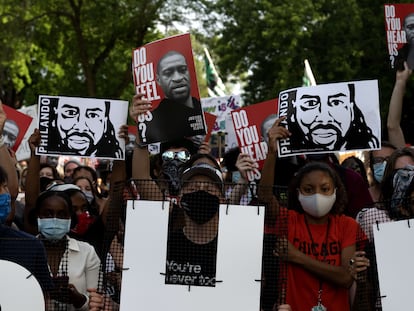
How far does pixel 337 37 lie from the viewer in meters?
31.4

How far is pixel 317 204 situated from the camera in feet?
19.3

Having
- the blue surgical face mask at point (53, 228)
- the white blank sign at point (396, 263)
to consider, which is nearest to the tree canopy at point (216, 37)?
the blue surgical face mask at point (53, 228)

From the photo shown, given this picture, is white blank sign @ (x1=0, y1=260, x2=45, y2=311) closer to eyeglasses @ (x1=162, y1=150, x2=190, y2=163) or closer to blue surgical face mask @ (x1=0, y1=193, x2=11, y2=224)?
blue surgical face mask @ (x1=0, y1=193, x2=11, y2=224)

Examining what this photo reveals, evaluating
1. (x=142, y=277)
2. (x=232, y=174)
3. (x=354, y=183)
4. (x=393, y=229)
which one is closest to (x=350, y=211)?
(x=354, y=183)

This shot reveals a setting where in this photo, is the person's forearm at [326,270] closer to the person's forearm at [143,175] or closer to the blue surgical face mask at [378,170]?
the person's forearm at [143,175]

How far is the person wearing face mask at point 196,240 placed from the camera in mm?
5406

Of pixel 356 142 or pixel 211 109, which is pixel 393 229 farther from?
pixel 211 109

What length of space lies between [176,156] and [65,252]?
1.99 m

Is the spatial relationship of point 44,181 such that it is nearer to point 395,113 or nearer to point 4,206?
point 395,113

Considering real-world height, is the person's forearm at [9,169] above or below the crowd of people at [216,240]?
above

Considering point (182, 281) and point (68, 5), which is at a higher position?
point (68, 5)

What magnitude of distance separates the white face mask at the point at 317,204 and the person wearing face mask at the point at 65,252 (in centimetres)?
126

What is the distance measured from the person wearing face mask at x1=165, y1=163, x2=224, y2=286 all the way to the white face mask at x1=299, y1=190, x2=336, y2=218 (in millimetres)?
649

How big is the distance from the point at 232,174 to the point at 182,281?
14.3ft
